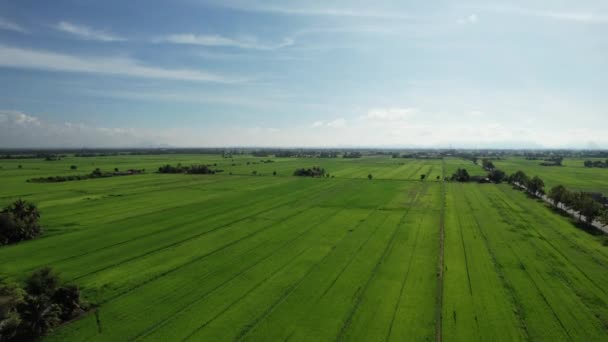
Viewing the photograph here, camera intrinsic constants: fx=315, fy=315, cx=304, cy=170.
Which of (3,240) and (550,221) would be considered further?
(550,221)

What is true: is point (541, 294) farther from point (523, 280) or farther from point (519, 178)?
point (519, 178)

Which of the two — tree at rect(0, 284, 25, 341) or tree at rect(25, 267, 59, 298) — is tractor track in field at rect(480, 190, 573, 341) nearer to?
tree at rect(0, 284, 25, 341)

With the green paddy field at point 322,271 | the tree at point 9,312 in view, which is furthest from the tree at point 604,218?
the tree at point 9,312

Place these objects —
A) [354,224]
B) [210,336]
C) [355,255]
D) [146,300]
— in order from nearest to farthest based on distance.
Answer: [210,336] < [146,300] < [355,255] < [354,224]

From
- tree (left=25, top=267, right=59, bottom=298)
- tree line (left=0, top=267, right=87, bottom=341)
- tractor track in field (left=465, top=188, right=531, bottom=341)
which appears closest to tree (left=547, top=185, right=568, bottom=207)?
tractor track in field (left=465, top=188, right=531, bottom=341)

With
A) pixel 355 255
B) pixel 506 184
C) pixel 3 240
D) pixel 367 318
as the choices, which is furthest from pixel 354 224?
pixel 506 184

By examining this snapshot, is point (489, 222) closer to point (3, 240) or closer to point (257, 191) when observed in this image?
point (257, 191)
